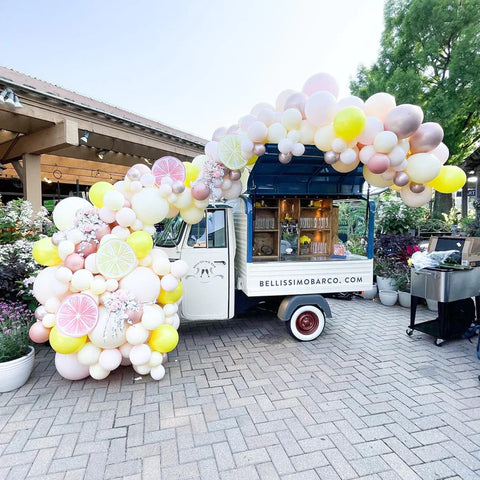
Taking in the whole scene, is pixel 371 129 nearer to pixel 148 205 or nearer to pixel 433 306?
pixel 148 205

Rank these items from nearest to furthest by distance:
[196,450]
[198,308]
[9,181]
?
[196,450]
[198,308]
[9,181]

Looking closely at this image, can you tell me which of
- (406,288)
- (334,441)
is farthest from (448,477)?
(406,288)

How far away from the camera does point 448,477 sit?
1979 millimetres

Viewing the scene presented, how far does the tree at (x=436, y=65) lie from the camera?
9.80 m

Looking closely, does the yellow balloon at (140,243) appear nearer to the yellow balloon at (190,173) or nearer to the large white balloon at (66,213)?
the large white balloon at (66,213)

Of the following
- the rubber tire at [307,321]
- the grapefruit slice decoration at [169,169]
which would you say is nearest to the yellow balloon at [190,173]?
the grapefruit slice decoration at [169,169]

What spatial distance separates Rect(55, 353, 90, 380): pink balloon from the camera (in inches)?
118

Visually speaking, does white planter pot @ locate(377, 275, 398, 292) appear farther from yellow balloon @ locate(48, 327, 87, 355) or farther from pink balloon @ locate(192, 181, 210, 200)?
yellow balloon @ locate(48, 327, 87, 355)

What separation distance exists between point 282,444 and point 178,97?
1075 cm

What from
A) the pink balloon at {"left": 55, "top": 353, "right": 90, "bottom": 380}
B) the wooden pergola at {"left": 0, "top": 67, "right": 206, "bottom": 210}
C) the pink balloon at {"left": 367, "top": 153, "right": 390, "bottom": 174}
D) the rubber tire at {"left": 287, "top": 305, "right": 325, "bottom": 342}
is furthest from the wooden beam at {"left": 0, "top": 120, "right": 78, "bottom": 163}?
the pink balloon at {"left": 367, "top": 153, "right": 390, "bottom": 174}

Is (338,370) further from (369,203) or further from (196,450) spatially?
(369,203)

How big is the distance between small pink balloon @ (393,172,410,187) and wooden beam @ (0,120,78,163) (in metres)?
5.23

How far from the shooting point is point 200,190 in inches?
137

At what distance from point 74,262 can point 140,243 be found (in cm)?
63
